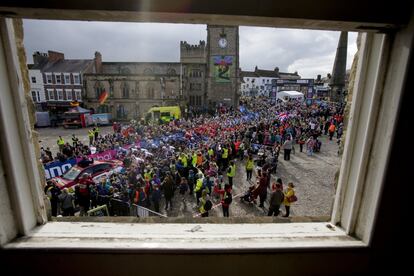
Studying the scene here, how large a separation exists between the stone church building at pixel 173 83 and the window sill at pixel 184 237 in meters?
41.0

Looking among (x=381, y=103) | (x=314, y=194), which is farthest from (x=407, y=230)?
(x=314, y=194)

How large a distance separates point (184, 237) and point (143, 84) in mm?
44037

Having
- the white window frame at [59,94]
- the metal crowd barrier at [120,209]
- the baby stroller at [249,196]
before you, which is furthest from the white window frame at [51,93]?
the baby stroller at [249,196]

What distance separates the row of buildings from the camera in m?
41.9

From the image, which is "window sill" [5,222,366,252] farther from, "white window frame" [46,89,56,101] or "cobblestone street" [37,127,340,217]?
"white window frame" [46,89,56,101]

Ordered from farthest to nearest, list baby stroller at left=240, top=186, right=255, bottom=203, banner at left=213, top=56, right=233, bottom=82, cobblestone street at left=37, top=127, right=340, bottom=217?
banner at left=213, top=56, right=233, bottom=82 < baby stroller at left=240, top=186, right=255, bottom=203 < cobblestone street at left=37, top=127, right=340, bottom=217

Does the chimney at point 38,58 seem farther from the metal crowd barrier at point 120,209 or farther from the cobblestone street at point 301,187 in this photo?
the metal crowd barrier at point 120,209

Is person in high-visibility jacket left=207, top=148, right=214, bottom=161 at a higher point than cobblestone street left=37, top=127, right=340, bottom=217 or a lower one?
higher

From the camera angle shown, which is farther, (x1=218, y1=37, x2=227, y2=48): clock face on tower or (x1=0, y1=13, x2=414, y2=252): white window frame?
(x1=218, y1=37, x2=227, y2=48): clock face on tower

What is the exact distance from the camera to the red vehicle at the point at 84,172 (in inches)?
396

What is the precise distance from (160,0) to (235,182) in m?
11.2

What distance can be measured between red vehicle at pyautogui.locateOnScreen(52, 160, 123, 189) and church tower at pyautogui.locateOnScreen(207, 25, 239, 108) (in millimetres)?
35933

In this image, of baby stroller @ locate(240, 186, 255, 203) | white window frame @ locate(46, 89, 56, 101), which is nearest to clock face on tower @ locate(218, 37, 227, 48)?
white window frame @ locate(46, 89, 56, 101)

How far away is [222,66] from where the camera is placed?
45469 millimetres
